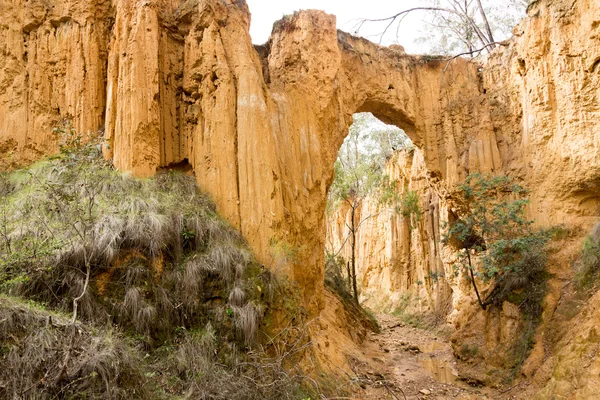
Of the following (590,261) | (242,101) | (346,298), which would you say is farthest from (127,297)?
(346,298)

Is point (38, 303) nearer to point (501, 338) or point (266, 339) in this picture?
point (266, 339)

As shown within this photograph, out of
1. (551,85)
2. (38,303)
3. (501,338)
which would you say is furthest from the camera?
(551,85)

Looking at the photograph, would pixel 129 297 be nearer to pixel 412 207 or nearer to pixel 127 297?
pixel 127 297

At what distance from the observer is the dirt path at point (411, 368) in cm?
1101

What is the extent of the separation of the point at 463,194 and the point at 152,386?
12410 mm

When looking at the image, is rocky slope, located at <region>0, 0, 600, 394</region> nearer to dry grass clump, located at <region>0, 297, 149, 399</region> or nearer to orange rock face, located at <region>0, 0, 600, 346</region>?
orange rock face, located at <region>0, 0, 600, 346</region>

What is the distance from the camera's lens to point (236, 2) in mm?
11039

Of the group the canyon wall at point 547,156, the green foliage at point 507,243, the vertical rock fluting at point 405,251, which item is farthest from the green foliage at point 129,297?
the vertical rock fluting at point 405,251

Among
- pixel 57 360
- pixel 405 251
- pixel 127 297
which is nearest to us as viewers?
pixel 57 360

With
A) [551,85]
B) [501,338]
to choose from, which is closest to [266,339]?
[501,338]

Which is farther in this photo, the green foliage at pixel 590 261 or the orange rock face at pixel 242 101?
the green foliage at pixel 590 261

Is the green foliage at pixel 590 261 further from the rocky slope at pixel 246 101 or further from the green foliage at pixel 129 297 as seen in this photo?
the green foliage at pixel 129 297

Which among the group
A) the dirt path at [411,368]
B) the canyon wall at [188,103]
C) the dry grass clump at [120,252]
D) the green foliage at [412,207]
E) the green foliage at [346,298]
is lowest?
the dirt path at [411,368]

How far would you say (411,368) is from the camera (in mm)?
13781
